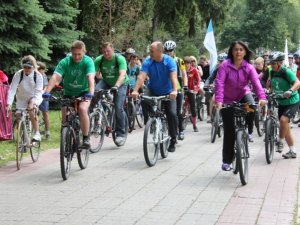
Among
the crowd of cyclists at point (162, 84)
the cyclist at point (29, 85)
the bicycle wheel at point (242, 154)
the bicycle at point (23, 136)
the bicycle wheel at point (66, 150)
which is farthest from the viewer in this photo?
the cyclist at point (29, 85)

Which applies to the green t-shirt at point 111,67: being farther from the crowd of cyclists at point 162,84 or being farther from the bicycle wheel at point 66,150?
the bicycle wheel at point 66,150

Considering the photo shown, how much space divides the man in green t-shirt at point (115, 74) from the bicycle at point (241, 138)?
3312 mm

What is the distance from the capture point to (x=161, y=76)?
9.88 metres

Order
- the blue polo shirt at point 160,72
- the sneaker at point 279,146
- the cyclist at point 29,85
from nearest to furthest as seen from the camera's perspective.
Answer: the cyclist at point 29,85
the blue polo shirt at point 160,72
the sneaker at point 279,146

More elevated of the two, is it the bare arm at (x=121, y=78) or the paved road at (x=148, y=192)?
the bare arm at (x=121, y=78)

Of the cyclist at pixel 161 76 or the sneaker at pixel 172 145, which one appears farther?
the sneaker at pixel 172 145

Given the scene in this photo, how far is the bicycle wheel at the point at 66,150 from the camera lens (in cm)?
784

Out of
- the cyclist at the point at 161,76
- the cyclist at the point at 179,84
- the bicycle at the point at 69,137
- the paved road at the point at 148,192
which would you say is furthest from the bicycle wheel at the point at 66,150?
the cyclist at the point at 179,84

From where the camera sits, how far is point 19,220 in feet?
19.8

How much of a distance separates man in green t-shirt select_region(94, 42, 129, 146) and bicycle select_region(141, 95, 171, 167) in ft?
4.59

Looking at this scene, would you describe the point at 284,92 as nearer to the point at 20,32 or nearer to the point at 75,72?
the point at 75,72

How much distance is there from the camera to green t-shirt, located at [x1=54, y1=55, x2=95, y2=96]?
8766 mm

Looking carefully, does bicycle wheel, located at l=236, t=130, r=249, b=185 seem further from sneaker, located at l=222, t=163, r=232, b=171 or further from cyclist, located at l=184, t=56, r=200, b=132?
cyclist, located at l=184, t=56, r=200, b=132

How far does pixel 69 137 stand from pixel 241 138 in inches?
96.2
